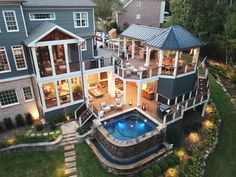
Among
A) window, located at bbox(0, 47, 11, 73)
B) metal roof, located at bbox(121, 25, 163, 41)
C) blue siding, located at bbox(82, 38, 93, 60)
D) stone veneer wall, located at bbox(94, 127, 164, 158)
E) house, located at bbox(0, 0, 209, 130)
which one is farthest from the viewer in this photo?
metal roof, located at bbox(121, 25, 163, 41)

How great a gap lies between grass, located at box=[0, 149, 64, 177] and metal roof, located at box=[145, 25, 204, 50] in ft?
40.6

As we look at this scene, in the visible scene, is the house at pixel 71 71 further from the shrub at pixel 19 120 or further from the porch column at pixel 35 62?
Result: the shrub at pixel 19 120

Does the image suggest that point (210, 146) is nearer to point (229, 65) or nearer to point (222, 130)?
point (222, 130)

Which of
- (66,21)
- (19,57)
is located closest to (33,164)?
(19,57)

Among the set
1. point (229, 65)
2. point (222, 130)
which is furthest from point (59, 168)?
point (229, 65)

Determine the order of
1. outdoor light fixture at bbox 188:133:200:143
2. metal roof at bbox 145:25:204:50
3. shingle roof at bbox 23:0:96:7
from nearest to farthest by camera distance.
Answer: shingle roof at bbox 23:0:96:7
metal roof at bbox 145:25:204:50
outdoor light fixture at bbox 188:133:200:143

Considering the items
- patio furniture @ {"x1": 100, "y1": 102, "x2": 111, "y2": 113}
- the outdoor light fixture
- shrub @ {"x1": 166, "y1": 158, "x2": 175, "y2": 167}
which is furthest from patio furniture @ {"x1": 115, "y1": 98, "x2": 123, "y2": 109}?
the outdoor light fixture

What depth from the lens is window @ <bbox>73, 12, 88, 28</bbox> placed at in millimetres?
17422

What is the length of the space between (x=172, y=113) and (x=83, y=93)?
8466mm

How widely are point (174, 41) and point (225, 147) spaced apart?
10.5 meters

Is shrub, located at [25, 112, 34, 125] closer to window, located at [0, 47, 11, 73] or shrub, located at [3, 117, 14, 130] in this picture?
shrub, located at [3, 117, 14, 130]

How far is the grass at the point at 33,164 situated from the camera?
12.6 metres

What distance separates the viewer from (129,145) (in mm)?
12805

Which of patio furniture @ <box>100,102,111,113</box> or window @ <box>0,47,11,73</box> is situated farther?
patio furniture @ <box>100,102,111,113</box>
